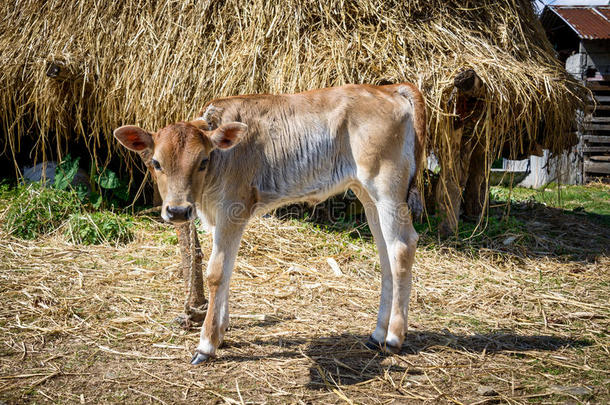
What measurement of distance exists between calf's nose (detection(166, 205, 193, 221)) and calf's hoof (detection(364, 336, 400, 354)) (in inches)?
67.2

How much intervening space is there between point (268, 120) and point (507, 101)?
310cm

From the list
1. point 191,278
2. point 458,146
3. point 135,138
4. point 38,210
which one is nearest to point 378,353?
point 191,278

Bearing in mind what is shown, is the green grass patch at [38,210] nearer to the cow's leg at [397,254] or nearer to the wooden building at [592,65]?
the cow's leg at [397,254]

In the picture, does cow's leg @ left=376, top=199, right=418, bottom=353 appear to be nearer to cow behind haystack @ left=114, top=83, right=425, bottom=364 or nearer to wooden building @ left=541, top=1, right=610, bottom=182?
cow behind haystack @ left=114, top=83, right=425, bottom=364

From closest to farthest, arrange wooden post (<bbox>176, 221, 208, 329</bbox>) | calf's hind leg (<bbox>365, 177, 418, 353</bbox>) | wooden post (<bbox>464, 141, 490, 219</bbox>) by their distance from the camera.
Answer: calf's hind leg (<bbox>365, 177, 418, 353</bbox>), wooden post (<bbox>176, 221, 208, 329</bbox>), wooden post (<bbox>464, 141, 490, 219</bbox>)

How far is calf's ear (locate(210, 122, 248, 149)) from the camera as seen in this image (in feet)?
10.7

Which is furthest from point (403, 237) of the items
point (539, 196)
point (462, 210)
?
point (539, 196)

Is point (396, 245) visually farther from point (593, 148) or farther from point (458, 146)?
point (593, 148)

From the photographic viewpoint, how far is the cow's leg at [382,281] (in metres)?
3.77

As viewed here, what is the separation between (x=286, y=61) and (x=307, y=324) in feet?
10.8

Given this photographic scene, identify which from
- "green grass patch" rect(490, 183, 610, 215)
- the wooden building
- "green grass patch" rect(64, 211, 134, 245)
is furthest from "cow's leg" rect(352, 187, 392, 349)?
the wooden building

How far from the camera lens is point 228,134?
10.8ft

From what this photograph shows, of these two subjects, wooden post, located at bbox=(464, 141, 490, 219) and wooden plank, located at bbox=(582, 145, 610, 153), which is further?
wooden plank, located at bbox=(582, 145, 610, 153)

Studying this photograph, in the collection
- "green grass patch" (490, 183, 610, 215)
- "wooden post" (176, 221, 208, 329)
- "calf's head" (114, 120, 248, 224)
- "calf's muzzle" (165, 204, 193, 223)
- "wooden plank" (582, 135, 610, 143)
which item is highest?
"calf's head" (114, 120, 248, 224)
